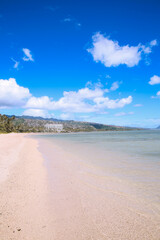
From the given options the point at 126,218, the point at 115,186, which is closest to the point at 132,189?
the point at 115,186

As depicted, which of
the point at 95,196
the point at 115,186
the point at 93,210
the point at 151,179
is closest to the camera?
the point at 93,210

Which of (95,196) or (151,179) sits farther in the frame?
(151,179)

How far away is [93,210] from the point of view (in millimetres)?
5496

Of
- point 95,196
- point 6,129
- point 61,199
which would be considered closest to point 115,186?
point 95,196

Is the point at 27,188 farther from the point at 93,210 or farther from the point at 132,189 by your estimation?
the point at 132,189

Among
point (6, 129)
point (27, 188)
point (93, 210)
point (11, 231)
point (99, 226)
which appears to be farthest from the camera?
point (6, 129)

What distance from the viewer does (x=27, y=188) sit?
24.3 ft

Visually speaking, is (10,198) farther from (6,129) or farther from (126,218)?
(6,129)

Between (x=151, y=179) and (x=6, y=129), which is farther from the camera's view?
(x=6, y=129)

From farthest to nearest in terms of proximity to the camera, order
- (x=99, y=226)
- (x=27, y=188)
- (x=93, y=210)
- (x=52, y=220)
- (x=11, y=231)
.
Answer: (x=27, y=188) → (x=93, y=210) → (x=52, y=220) → (x=99, y=226) → (x=11, y=231)

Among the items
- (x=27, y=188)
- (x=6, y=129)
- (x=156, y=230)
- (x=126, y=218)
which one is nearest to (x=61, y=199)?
(x=27, y=188)

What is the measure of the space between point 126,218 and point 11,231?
12.1ft

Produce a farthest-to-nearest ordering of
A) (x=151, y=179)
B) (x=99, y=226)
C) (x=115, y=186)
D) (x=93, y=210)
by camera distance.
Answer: (x=151, y=179)
(x=115, y=186)
(x=93, y=210)
(x=99, y=226)

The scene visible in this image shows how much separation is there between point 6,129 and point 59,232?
5261 inches
